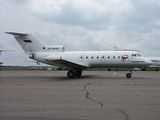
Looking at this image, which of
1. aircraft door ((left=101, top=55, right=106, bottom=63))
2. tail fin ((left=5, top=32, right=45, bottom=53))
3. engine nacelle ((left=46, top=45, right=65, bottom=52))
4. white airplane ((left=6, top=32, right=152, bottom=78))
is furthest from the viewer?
engine nacelle ((left=46, top=45, right=65, bottom=52))

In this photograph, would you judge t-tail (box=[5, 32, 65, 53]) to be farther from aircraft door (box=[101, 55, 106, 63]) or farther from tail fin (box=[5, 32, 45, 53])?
aircraft door (box=[101, 55, 106, 63])

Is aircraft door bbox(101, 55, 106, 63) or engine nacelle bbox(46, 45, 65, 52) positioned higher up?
engine nacelle bbox(46, 45, 65, 52)

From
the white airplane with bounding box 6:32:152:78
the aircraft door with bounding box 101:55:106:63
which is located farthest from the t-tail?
the aircraft door with bounding box 101:55:106:63

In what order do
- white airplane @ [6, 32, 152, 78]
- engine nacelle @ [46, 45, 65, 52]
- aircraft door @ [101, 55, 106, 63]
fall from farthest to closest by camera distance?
engine nacelle @ [46, 45, 65, 52] < aircraft door @ [101, 55, 106, 63] < white airplane @ [6, 32, 152, 78]

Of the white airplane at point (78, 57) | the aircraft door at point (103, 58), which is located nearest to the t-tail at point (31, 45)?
the white airplane at point (78, 57)

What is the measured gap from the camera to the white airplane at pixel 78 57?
19.3 m

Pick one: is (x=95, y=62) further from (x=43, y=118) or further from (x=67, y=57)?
(x=43, y=118)

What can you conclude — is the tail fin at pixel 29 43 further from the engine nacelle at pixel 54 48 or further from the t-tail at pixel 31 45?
the engine nacelle at pixel 54 48

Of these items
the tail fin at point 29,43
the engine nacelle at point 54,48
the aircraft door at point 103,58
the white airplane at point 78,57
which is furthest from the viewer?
the engine nacelle at point 54,48

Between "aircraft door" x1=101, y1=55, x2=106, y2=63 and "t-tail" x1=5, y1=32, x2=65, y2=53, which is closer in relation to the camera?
"aircraft door" x1=101, y1=55, x2=106, y2=63

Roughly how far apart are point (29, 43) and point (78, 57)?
6619mm

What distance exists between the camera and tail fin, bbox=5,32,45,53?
67.7 ft

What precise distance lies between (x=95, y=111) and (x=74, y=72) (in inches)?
546

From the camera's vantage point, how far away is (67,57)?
20984 mm
